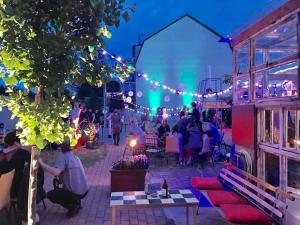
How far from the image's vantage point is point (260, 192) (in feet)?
17.3

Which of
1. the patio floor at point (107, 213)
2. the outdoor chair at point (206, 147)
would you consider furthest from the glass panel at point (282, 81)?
the outdoor chair at point (206, 147)

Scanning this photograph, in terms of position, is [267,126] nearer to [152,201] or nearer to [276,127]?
[276,127]

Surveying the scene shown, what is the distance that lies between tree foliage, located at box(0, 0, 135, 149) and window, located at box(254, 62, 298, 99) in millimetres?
2929

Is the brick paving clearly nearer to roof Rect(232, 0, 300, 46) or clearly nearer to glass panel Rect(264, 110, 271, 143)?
glass panel Rect(264, 110, 271, 143)

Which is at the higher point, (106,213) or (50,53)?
(50,53)

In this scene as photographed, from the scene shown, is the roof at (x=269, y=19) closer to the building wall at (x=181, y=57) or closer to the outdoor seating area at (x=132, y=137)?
the outdoor seating area at (x=132, y=137)

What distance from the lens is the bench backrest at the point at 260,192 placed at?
15.4 ft

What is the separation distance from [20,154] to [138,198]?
6.05 feet

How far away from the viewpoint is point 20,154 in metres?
5.51

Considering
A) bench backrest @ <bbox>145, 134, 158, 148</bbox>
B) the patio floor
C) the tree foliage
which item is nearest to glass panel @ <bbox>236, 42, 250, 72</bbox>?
the patio floor

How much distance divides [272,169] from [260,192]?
30.5 inches

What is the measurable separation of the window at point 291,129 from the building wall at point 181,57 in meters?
26.7

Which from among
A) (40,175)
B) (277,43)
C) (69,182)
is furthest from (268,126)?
(40,175)


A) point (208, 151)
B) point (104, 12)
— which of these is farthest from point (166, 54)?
point (104, 12)
